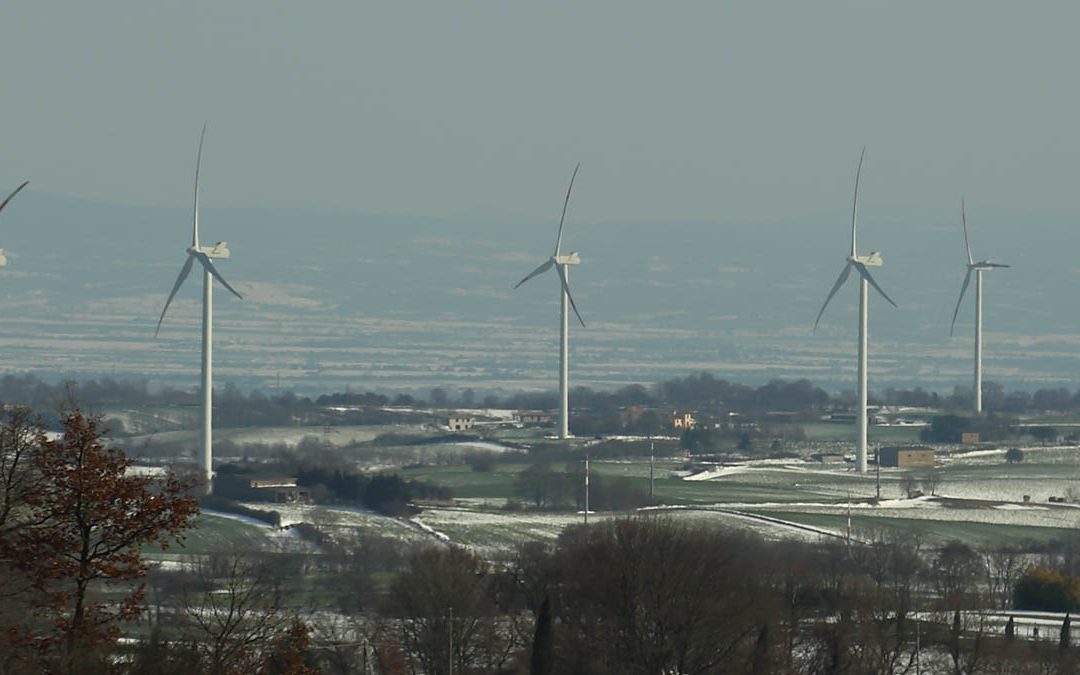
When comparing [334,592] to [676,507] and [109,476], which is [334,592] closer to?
[676,507]

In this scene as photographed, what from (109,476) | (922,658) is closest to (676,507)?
(922,658)

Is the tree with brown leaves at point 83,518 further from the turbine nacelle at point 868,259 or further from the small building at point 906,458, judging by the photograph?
the small building at point 906,458

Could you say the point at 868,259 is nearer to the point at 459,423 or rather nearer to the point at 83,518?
the point at 459,423

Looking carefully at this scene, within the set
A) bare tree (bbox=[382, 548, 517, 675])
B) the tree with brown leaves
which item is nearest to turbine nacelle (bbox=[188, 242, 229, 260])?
bare tree (bbox=[382, 548, 517, 675])

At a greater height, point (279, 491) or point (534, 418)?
point (534, 418)

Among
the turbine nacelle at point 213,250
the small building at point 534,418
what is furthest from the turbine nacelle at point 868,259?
the small building at point 534,418

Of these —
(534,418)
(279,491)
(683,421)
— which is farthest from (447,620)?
(534,418)

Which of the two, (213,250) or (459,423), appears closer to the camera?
(213,250)
